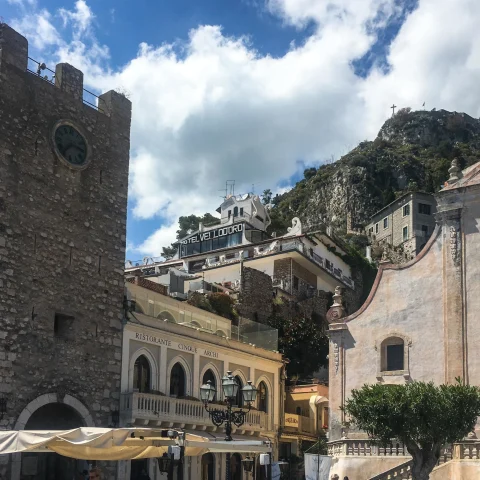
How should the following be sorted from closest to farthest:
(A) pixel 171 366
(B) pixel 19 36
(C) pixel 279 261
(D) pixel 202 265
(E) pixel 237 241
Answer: (B) pixel 19 36, (A) pixel 171 366, (C) pixel 279 261, (D) pixel 202 265, (E) pixel 237 241

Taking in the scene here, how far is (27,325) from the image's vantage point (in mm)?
27422

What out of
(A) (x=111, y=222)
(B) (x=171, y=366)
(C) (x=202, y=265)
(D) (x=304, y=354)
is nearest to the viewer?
(A) (x=111, y=222)

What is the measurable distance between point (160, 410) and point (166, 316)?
211 inches

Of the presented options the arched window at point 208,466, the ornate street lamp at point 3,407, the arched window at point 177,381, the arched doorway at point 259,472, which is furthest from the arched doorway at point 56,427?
the arched doorway at point 259,472

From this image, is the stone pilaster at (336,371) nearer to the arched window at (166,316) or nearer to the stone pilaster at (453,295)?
the stone pilaster at (453,295)

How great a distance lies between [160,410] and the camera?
32.1 m

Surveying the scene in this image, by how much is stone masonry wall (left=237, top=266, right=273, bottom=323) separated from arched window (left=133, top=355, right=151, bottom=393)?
17598mm

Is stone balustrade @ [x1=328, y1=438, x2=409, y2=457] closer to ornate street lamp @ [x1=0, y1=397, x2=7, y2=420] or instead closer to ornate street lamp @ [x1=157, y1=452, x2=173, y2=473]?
ornate street lamp @ [x1=157, y1=452, x2=173, y2=473]

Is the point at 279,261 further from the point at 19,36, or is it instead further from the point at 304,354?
the point at 19,36

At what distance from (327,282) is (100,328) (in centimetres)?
3938

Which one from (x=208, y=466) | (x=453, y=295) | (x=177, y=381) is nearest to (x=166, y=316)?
(x=177, y=381)

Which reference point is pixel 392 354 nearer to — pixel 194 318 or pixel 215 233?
pixel 194 318

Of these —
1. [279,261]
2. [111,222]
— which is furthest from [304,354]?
[111,222]

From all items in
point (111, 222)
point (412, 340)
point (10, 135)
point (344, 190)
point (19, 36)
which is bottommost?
point (412, 340)
